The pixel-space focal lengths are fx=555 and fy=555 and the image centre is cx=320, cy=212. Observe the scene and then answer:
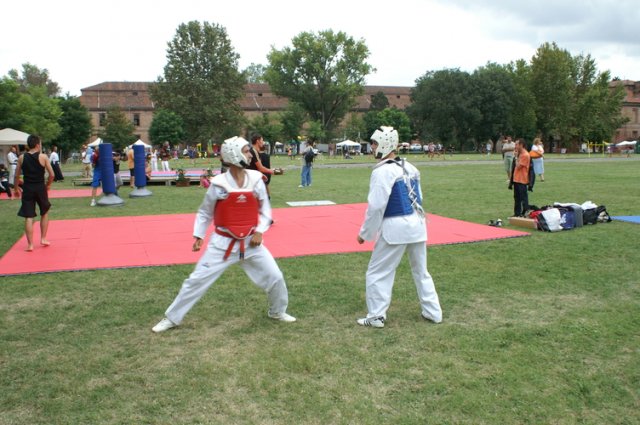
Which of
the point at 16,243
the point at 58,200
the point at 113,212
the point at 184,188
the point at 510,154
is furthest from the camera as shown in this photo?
the point at 184,188

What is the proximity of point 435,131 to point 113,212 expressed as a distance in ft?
219

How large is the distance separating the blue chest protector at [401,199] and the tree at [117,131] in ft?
212

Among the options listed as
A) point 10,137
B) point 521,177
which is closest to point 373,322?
point 521,177

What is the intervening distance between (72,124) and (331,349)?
196 feet

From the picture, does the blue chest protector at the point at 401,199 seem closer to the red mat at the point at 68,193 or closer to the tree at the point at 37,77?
the red mat at the point at 68,193

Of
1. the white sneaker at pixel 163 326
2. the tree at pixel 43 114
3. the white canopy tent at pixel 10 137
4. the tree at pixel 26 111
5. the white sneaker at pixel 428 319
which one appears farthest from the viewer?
the tree at pixel 43 114

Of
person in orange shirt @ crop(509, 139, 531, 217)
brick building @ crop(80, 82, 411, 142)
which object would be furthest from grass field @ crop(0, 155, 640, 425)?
brick building @ crop(80, 82, 411, 142)

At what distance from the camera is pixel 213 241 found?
508 centimetres

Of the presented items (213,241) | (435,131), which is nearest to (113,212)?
(213,241)

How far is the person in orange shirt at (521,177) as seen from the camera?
11523 mm

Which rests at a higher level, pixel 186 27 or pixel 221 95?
pixel 186 27

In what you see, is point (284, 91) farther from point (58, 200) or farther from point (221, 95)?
point (58, 200)

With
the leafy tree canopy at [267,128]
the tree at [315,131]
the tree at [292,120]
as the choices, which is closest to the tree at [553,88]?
the tree at [315,131]

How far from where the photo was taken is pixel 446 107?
243 feet
